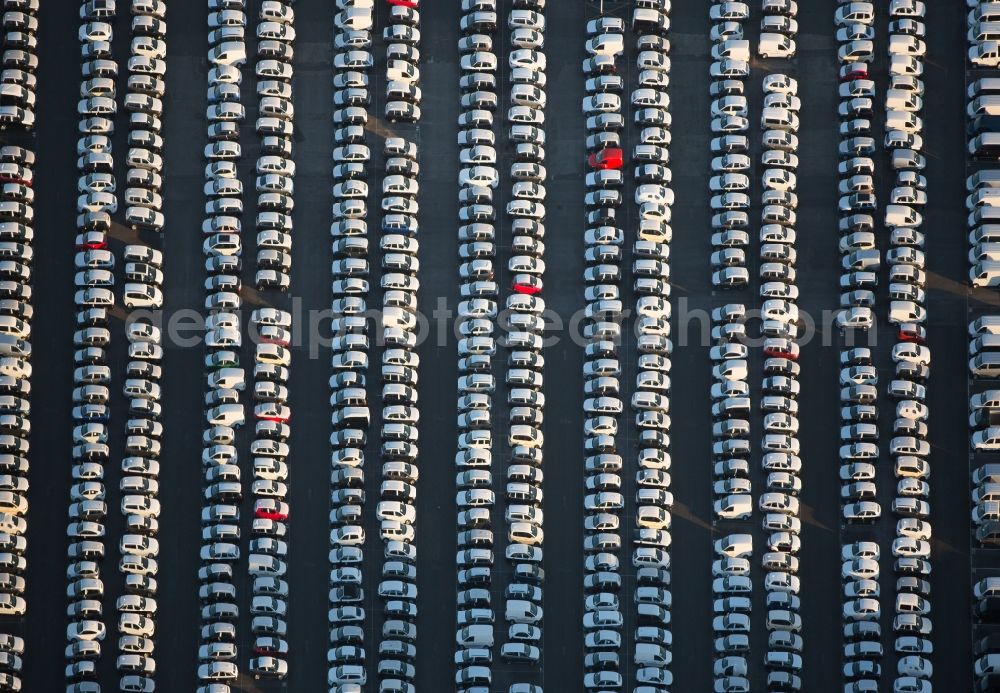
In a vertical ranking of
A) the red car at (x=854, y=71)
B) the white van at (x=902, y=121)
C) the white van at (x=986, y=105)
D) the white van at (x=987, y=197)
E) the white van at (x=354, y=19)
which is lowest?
the white van at (x=987, y=197)

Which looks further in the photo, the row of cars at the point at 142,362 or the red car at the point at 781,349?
the red car at the point at 781,349

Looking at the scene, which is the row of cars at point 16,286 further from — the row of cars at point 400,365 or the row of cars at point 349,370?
Result: the row of cars at point 400,365

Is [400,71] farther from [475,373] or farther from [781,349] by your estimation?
[781,349]

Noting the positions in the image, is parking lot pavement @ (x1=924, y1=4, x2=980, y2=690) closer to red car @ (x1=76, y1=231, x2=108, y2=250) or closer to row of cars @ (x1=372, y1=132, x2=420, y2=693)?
row of cars @ (x1=372, y1=132, x2=420, y2=693)

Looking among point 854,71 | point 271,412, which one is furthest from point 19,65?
point 854,71

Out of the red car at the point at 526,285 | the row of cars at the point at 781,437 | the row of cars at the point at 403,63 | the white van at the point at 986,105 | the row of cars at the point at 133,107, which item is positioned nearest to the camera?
the row of cars at the point at 781,437

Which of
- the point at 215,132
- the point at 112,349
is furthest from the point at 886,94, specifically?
the point at 112,349

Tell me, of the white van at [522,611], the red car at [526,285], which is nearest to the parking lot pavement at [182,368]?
the white van at [522,611]
